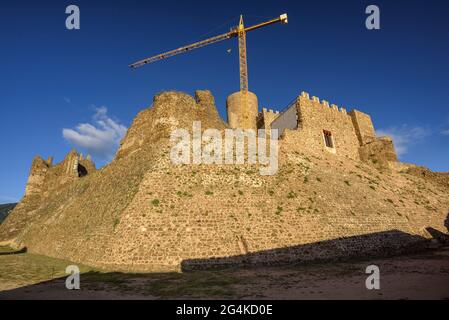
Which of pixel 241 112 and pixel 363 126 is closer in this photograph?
pixel 363 126

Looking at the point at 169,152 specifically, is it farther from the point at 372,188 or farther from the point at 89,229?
the point at 372,188

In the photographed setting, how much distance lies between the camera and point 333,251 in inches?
624

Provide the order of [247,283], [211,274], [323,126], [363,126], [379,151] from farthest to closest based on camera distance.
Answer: [363,126] < [379,151] < [323,126] < [211,274] < [247,283]

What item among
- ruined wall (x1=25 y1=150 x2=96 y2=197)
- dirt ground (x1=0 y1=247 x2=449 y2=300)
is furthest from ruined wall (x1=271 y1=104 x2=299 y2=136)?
→ ruined wall (x1=25 y1=150 x2=96 y2=197)

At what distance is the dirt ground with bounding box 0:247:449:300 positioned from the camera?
8.43 m

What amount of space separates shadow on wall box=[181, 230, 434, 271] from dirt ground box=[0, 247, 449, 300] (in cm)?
82

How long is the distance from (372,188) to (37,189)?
134 ft

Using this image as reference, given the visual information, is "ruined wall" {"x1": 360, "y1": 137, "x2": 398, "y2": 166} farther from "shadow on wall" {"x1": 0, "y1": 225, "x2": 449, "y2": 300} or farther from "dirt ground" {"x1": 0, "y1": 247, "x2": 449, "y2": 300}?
"dirt ground" {"x1": 0, "y1": 247, "x2": 449, "y2": 300}

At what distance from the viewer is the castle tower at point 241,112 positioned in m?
35.0

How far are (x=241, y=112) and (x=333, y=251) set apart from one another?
75.8ft

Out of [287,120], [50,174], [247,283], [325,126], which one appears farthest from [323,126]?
[50,174]

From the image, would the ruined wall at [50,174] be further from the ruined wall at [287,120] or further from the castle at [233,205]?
the ruined wall at [287,120]

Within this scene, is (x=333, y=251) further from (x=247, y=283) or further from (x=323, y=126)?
(x=323, y=126)
